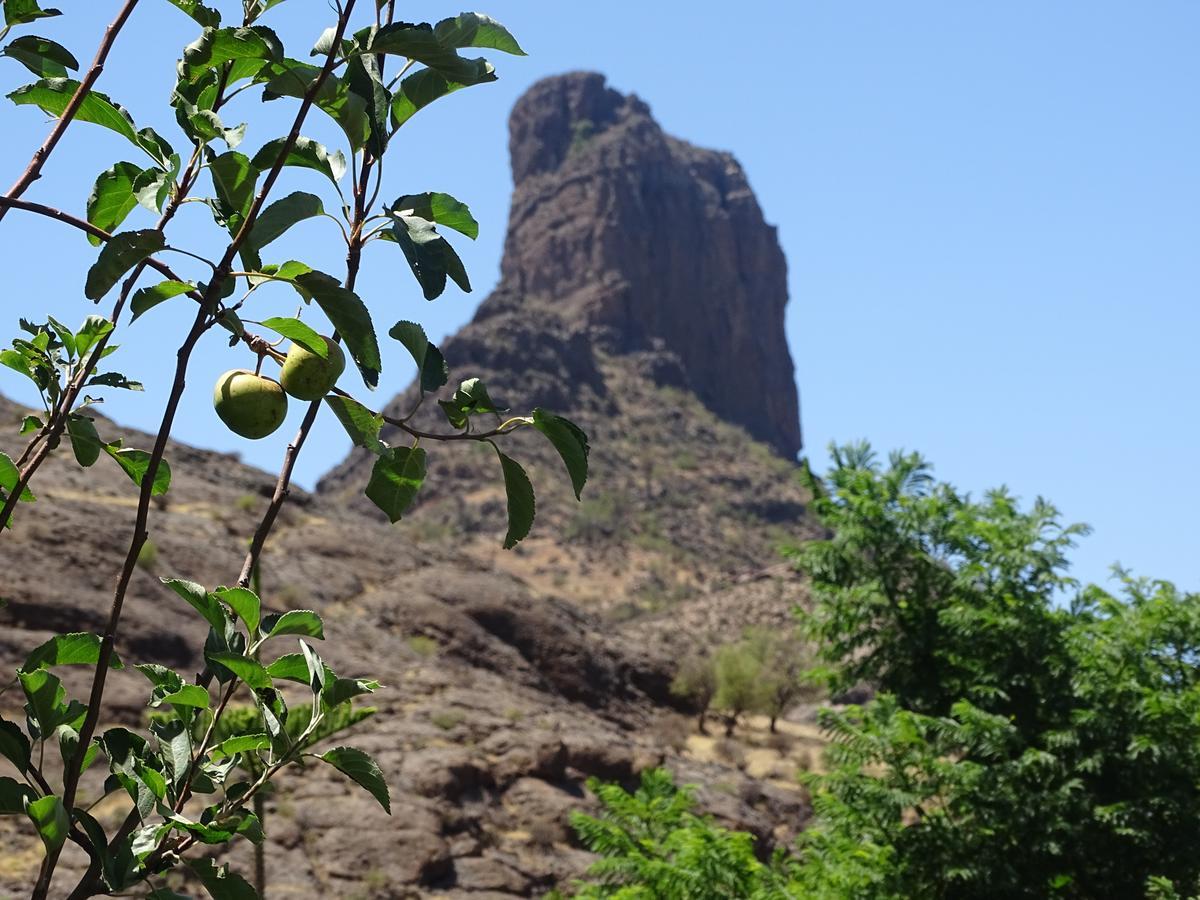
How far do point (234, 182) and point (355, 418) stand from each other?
314 mm

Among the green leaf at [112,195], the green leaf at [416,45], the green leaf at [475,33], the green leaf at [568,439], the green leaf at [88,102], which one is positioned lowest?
the green leaf at [568,439]

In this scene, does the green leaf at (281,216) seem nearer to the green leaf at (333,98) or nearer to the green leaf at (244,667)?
the green leaf at (333,98)

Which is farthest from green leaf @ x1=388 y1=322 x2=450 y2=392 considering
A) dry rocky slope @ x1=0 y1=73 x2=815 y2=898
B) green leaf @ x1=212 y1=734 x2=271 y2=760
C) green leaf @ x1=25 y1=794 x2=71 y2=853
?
dry rocky slope @ x1=0 y1=73 x2=815 y2=898

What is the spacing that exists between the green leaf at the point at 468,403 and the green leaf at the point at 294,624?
296 millimetres

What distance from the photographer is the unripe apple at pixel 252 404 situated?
139cm

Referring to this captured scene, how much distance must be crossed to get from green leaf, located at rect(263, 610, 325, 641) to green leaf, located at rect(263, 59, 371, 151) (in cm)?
60

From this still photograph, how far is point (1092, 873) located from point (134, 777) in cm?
940

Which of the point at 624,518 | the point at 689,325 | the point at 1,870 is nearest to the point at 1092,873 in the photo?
the point at 1,870

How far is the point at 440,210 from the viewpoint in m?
1.61

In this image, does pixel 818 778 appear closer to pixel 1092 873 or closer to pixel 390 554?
pixel 1092 873

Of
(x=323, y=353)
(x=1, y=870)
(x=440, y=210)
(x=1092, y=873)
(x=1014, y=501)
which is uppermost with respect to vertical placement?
(x=1014, y=501)

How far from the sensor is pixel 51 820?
4.18ft

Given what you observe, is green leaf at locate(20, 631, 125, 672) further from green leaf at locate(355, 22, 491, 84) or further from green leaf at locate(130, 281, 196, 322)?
green leaf at locate(355, 22, 491, 84)

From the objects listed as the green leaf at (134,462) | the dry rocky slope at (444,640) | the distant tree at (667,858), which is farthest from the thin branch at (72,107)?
the dry rocky slope at (444,640)
